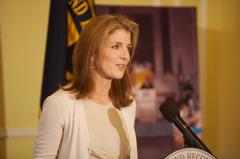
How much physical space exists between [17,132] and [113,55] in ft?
5.23

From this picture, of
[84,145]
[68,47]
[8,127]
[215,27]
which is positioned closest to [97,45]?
[84,145]

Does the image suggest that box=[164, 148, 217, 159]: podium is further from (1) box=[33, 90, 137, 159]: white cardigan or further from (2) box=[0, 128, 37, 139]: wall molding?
(2) box=[0, 128, 37, 139]: wall molding

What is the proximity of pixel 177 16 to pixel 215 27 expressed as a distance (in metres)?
0.43

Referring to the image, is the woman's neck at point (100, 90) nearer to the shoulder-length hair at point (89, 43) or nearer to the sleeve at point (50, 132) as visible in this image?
the shoulder-length hair at point (89, 43)

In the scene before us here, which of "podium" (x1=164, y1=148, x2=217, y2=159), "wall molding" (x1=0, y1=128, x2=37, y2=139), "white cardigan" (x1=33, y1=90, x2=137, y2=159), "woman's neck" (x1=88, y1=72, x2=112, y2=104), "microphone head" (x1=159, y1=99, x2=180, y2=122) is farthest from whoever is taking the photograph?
"wall molding" (x1=0, y1=128, x2=37, y2=139)

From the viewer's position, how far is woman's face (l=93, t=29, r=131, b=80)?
1237 millimetres

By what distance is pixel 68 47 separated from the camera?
2174 millimetres

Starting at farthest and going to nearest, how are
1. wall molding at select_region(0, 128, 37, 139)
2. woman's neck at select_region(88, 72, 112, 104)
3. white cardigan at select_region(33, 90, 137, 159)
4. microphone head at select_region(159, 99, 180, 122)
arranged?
wall molding at select_region(0, 128, 37, 139) → woman's neck at select_region(88, 72, 112, 104) → white cardigan at select_region(33, 90, 137, 159) → microphone head at select_region(159, 99, 180, 122)

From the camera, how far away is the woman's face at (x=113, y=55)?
Result: 1.24 meters

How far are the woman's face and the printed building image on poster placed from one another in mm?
1280

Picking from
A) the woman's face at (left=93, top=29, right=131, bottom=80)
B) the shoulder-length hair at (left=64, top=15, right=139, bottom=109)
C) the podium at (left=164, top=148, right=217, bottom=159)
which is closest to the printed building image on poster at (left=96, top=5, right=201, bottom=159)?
the shoulder-length hair at (left=64, top=15, right=139, bottom=109)

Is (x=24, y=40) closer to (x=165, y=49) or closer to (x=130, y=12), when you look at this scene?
(x=130, y=12)

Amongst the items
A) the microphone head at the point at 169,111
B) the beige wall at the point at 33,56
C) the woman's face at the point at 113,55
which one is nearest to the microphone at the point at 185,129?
the microphone head at the point at 169,111

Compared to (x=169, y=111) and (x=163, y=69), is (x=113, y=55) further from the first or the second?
(x=163, y=69)
